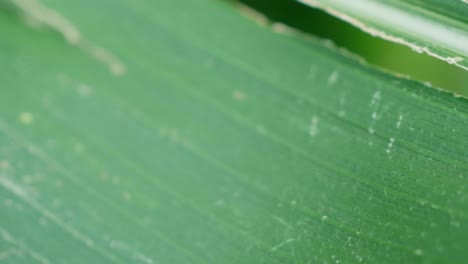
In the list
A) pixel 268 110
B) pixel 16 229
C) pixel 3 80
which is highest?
pixel 268 110

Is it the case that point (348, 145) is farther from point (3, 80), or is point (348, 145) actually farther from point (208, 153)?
point (3, 80)

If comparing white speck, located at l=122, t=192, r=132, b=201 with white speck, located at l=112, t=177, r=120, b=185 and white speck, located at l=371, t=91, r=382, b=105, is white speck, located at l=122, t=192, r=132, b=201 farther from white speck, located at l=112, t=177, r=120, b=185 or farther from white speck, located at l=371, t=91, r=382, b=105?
white speck, located at l=371, t=91, r=382, b=105

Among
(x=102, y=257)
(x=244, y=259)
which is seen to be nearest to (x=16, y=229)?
(x=102, y=257)

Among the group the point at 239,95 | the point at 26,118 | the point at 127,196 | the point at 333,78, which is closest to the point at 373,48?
the point at 333,78

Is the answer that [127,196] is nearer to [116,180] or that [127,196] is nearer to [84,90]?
[116,180]

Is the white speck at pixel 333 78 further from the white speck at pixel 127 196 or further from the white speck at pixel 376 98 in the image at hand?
the white speck at pixel 127 196

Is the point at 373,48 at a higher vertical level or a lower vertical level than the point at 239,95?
higher
